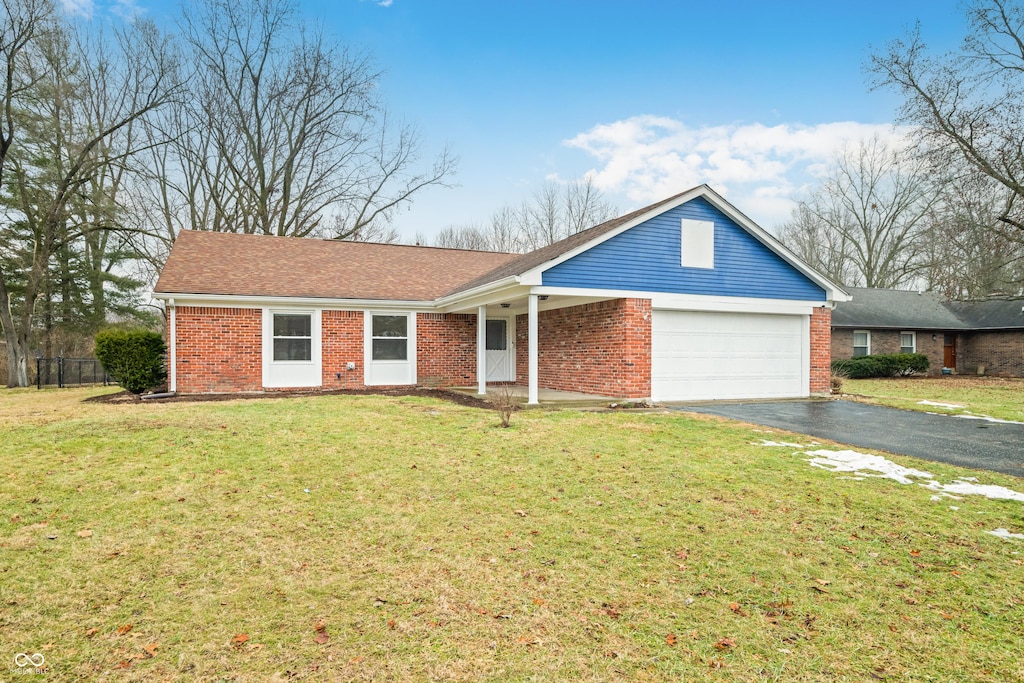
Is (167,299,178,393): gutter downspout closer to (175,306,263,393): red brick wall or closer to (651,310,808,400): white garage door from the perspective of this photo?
(175,306,263,393): red brick wall

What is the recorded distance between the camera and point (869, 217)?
37500mm

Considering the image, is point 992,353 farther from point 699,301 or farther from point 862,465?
point 862,465

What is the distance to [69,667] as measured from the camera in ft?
9.47

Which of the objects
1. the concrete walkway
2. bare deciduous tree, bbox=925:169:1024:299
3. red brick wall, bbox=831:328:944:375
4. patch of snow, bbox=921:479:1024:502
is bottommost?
patch of snow, bbox=921:479:1024:502

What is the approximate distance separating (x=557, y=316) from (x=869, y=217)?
1252 inches

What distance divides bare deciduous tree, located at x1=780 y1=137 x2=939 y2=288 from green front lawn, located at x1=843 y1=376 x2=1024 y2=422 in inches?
593

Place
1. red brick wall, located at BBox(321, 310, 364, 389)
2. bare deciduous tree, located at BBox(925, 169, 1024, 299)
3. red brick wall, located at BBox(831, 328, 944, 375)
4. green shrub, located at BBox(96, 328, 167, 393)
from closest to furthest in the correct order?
green shrub, located at BBox(96, 328, 167, 393) < red brick wall, located at BBox(321, 310, 364, 389) < bare deciduous tree, located at BBox(925, 169, 1024, 299) < red brick wall, located at BBox(831, 328, 944, 375)

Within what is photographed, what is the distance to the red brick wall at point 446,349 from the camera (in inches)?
658

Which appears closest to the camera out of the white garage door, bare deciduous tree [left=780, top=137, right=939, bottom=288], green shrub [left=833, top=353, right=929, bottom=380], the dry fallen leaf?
the dry fallen leaf

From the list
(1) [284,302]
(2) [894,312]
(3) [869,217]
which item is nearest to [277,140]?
(1) [284,302]

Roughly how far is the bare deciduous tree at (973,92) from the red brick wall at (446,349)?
17983 millimetres

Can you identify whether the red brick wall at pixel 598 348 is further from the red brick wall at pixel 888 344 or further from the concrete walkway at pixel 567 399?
the red brick wall at pixel 888 344

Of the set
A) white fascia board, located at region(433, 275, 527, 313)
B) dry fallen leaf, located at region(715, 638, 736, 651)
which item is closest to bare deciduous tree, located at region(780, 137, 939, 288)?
white fascia board, located at region(433, 275, 527, 313)

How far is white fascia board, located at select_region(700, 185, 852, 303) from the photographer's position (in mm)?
13406
